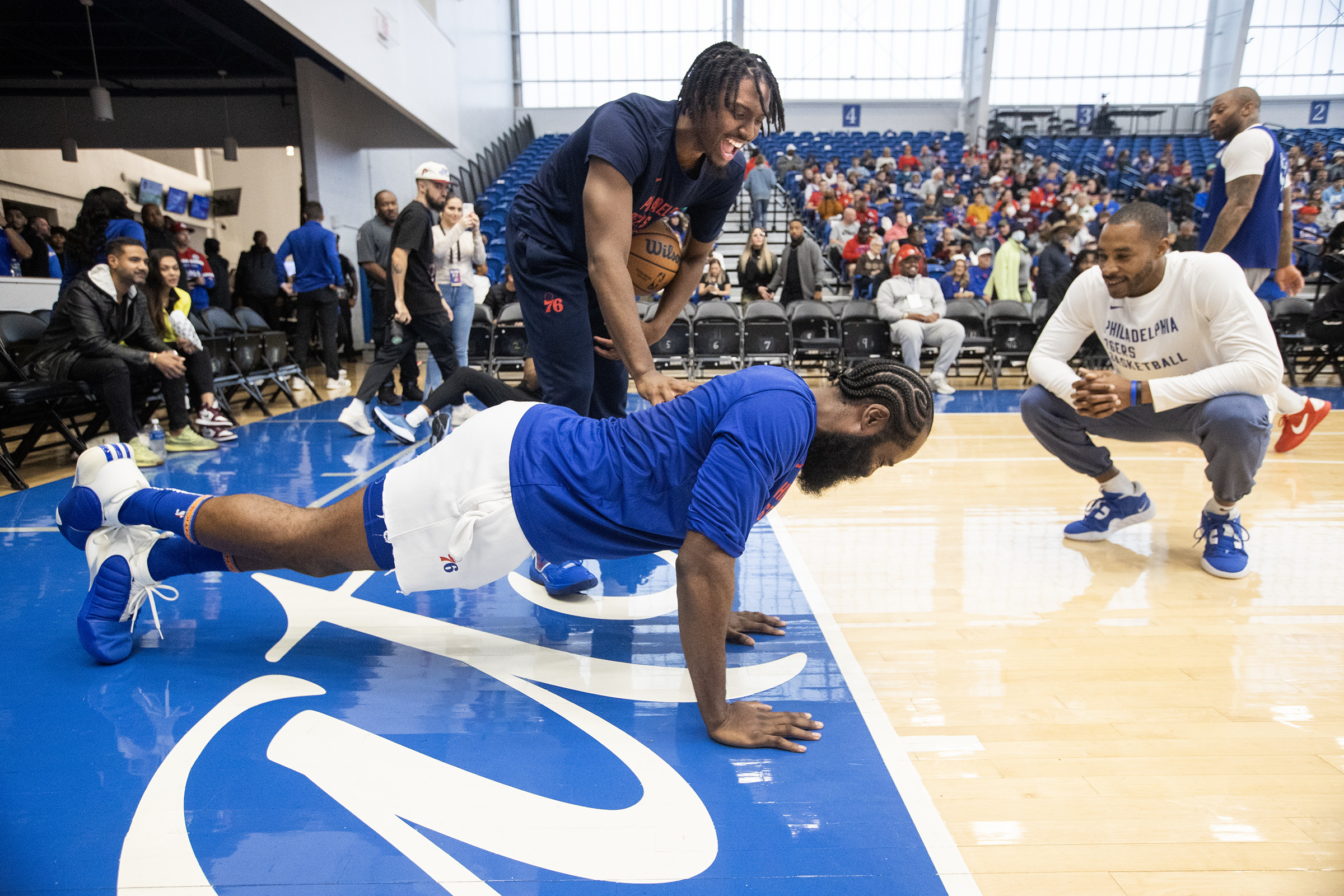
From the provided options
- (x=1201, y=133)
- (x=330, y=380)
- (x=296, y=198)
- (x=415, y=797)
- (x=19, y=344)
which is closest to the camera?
(x=415, y=797)

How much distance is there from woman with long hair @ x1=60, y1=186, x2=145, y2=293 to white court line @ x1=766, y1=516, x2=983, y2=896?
18.2 ft

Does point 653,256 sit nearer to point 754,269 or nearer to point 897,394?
point 897,394

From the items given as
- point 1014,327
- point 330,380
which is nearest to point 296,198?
point 330,380

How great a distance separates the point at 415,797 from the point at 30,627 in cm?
159

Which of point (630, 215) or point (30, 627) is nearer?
point (630, 215)

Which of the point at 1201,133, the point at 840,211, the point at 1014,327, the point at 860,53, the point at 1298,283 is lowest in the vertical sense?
the point at 1014,327

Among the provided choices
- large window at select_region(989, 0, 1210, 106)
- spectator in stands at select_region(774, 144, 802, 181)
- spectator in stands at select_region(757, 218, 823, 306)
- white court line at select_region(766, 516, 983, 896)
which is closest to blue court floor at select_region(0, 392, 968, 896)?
white court line at select_region(766, 516, 983, 896)

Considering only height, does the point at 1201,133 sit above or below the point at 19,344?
above

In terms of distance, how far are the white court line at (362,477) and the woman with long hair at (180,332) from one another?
1.26 m

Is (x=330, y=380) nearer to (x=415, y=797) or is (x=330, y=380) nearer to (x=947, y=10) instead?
(x=415, y=797)

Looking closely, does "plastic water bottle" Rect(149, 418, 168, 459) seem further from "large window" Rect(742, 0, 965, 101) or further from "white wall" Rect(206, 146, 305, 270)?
"large window" Rect(742, 0, 965, 101)

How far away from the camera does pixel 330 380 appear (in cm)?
851

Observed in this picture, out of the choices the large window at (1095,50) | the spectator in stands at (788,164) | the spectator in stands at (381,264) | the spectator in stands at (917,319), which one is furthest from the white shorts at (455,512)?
the large window at (1095,50)

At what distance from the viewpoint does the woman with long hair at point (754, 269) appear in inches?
384
